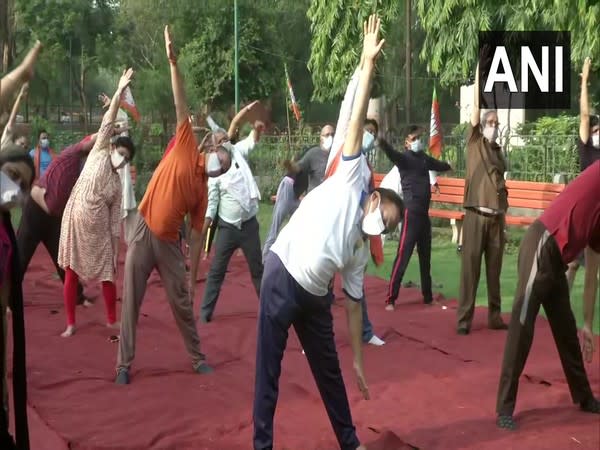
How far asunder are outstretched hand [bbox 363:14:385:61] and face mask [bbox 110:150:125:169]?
375 cm

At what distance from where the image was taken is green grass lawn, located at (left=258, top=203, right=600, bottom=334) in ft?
33.3

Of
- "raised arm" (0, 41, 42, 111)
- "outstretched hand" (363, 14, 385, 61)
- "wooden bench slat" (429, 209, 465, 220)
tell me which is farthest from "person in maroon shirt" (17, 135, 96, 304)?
"wooden bench slat" (429, 209, 465, 220)

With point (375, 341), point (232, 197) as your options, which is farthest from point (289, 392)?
point (232, 197)

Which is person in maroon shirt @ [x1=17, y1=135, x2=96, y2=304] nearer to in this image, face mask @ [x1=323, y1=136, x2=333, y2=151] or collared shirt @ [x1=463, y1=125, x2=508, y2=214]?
face mask @ [x1=323, y1=136, x2=333, y2=151]

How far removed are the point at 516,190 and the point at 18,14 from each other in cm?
3156

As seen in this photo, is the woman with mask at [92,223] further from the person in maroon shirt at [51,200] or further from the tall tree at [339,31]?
the tall tree at [339,31]

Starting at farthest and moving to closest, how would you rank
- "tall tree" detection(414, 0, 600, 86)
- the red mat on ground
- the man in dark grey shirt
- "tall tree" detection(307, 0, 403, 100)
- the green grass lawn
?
"tall tree" detection(307, 0, 403, 100)
"tall tree" detection(414, 0, 600, 86)
the green grass lawn
the man in dark grey shirt
the red mat on ground

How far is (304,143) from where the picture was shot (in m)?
23.5

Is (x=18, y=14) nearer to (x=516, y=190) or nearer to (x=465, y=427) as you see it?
(x=516, y=190)

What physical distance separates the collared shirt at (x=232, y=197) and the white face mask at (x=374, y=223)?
437 centimetres

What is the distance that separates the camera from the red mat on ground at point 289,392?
225 inches

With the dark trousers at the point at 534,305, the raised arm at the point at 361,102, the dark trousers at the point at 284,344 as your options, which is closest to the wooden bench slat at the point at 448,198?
the dark trousers at the point at 534,305

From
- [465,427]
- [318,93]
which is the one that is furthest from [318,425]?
[318,93]

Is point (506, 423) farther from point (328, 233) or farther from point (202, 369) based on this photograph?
point (202, 369)
